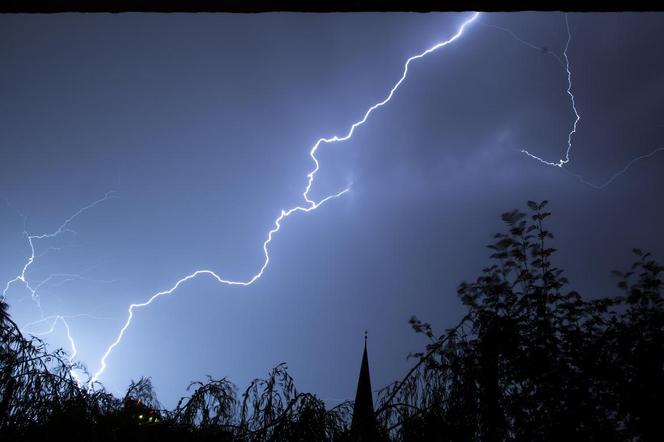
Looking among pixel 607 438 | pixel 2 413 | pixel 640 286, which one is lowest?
pixel 2 413

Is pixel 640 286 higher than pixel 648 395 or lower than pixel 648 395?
higher
